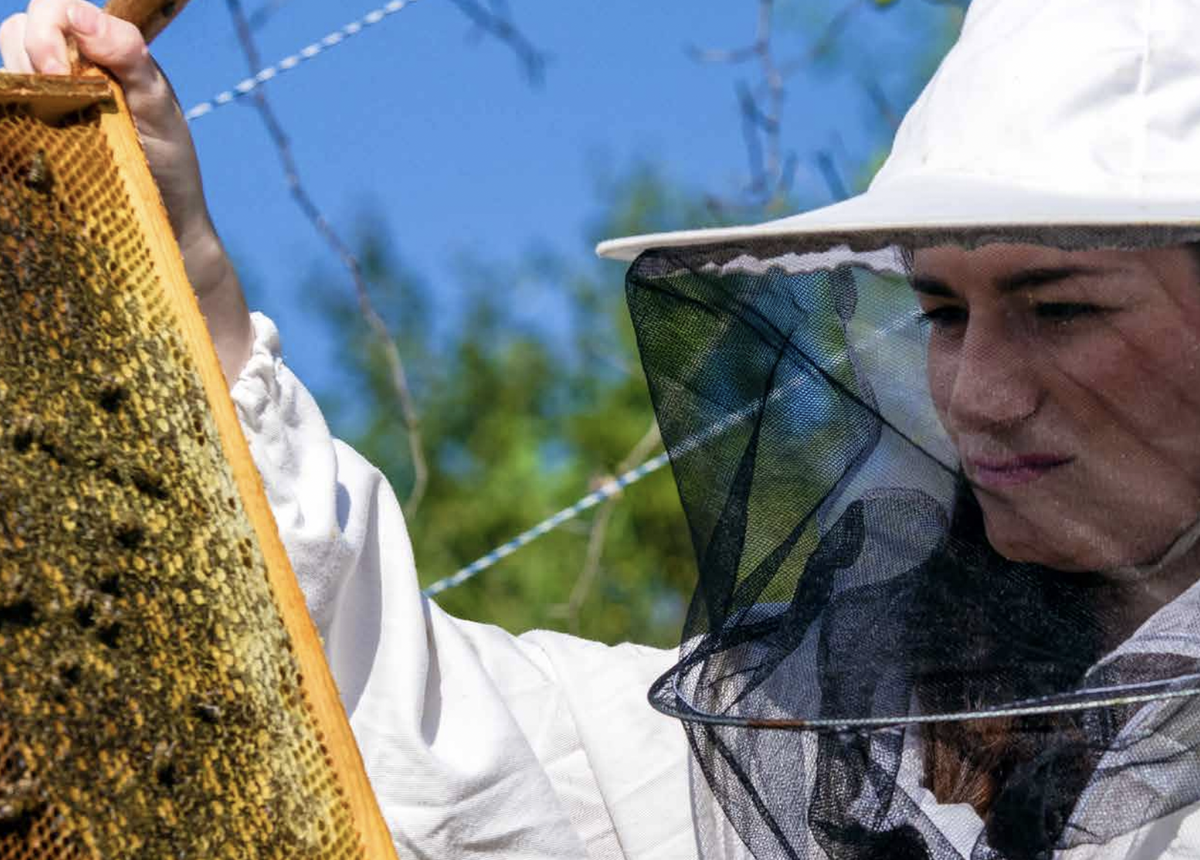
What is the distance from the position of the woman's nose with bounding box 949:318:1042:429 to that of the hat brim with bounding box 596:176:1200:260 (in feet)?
0.31

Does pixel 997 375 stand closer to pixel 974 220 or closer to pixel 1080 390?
pixel 1080 390

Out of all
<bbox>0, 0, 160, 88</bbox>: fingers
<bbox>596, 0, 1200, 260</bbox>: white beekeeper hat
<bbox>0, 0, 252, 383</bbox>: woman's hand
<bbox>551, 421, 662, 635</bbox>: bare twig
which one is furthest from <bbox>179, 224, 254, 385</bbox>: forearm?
<bbox>551, 421, 662, 635</bbox>: bare twig

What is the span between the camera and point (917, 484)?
1.43 m

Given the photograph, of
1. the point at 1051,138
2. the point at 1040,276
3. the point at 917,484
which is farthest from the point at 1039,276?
the point at 917,484

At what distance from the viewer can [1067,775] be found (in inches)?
49.5

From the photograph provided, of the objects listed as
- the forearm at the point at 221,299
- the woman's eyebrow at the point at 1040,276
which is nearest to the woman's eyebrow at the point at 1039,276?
the woman's eyebrow at the point at 1040,276

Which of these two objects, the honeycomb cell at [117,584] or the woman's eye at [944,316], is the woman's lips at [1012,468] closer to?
the woman's eye at [944,316]

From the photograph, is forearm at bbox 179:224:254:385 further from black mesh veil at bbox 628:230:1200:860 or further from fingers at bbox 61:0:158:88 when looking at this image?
black mesh veil at bbox 628:230:1200:860

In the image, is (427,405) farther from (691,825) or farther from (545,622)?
(691,825)

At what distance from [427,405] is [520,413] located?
26 cm

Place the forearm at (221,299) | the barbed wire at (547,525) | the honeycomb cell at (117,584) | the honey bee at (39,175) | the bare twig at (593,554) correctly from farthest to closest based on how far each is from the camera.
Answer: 1. the bare twig at (593,554)
2. the barbed wire at (547,525)
3. the forearm at (221,299)
4. the honey bee at (39,175)
5. the honeycomb cell at (117,584)

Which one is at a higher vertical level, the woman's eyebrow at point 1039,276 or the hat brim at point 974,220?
the hat brim at point 974,220

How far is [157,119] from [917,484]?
72cm

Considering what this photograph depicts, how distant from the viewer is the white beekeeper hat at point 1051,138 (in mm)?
1236
